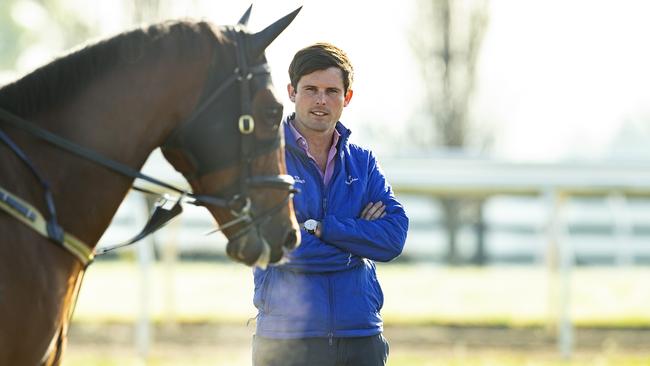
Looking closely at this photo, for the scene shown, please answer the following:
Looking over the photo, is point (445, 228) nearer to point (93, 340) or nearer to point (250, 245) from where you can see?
point (93, 340)

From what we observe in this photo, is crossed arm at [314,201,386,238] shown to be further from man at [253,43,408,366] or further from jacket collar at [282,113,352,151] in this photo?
jacket collar at [282,113,352,151]

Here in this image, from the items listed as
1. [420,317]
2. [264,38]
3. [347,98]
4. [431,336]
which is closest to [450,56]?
[420,317]

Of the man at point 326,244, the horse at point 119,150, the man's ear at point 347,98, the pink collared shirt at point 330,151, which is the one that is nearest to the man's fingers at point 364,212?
the man at point 326,244

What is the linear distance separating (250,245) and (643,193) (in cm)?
1095

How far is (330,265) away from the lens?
4.32 metres

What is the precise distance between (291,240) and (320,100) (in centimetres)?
76

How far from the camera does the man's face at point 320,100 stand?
14.3 ft

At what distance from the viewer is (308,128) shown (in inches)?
173

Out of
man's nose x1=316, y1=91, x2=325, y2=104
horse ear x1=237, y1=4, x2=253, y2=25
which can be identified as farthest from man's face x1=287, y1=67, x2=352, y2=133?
horse ear x1=237, y1=4, x2=253, y2=25

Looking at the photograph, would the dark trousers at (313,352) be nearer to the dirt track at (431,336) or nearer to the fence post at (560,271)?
the fence post at (560,271)

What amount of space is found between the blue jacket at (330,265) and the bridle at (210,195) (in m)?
0.51

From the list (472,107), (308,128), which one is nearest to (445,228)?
(472,107)

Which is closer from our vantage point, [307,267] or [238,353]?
[307,267]

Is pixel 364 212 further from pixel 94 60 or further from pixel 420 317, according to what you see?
Answer: pixel 420 317
